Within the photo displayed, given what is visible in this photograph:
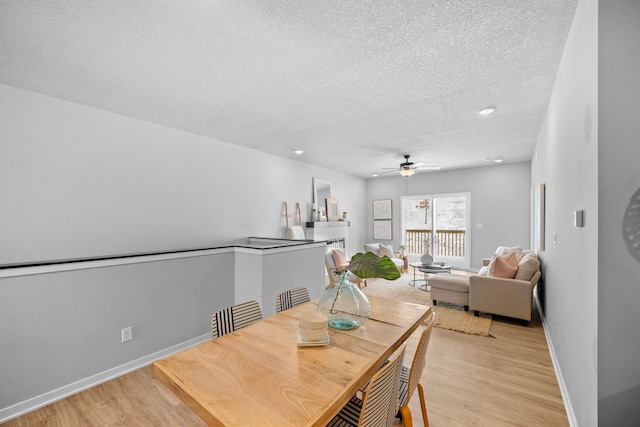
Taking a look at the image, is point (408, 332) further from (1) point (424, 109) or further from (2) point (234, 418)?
(1) point (424, 109)

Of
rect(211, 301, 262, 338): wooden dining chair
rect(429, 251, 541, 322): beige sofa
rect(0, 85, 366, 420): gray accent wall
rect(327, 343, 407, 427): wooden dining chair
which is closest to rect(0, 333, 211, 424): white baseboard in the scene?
rect(0, 85, 366, 420): gray accent wall

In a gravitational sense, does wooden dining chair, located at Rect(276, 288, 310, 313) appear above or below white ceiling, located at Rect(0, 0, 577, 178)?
below

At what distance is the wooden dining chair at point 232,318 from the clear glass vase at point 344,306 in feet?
1.83

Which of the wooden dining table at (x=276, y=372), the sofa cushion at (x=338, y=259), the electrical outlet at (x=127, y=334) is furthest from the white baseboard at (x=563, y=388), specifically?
the electrical outlet at (x=127, y=334)

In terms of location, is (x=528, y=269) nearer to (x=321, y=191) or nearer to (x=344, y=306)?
(x=344, y=306)

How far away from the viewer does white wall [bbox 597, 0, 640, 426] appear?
3.90ft

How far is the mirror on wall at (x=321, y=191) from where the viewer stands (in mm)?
6066

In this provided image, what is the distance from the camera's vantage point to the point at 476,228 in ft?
21.9

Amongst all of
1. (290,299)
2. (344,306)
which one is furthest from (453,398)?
(290,299)

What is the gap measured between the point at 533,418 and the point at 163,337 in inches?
126

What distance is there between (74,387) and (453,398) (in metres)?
3.01

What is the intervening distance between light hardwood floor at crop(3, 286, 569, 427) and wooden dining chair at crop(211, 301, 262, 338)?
0.74 meters

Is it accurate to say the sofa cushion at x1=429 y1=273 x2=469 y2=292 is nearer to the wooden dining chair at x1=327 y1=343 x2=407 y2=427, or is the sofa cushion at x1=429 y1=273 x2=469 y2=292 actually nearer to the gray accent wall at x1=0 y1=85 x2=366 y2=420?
the gray accent wall at x1=0 y1=85 x2=366 y2=420

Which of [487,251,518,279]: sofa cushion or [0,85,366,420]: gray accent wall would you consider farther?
[487,251,518,279]: sofa cushion
